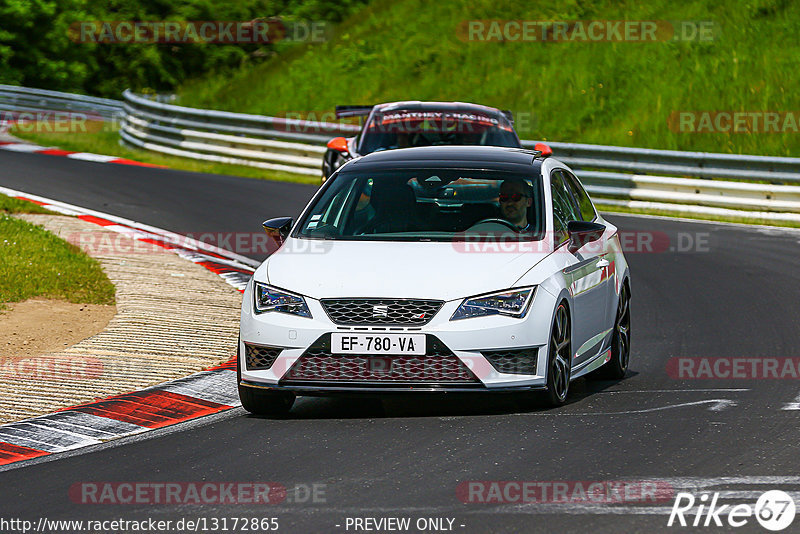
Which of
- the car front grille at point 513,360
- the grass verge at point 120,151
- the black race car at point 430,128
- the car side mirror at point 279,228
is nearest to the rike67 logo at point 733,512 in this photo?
the car front grille at point 513,360

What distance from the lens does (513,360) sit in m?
8.35

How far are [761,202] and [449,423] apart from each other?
44.4ft

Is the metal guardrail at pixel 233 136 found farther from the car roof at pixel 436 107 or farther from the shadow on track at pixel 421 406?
→ the shadow on track at pixel 421 406

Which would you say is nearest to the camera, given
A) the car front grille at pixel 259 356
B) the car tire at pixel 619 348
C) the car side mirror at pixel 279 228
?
the car front grille at pixel 259 356

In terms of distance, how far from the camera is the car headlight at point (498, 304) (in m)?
8.28

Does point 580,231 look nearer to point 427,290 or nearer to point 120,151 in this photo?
point 427,290

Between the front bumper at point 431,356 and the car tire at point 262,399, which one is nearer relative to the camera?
the front bumper at point 431,356

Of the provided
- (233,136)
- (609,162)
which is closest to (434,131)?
(609,162)

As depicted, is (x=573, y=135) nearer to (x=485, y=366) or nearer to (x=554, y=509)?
(x=485, y=366)

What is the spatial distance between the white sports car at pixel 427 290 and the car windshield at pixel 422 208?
10 millimetres

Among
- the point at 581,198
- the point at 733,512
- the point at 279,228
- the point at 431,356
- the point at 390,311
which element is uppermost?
the point at 581,198

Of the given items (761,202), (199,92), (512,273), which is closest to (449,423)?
(512,273)

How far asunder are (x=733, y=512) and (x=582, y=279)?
10.6 feet

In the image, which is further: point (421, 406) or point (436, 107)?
point (436, 107)
